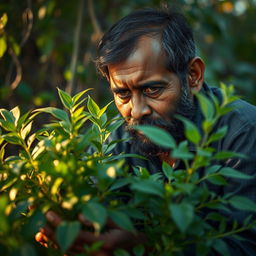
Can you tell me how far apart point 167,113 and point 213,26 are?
228 cm

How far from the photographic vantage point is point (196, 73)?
233cm

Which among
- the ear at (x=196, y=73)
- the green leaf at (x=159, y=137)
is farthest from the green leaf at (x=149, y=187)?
the ear at (x=196, y=73)

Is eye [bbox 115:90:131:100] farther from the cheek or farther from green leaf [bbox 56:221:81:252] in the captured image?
green leaf [bbox 56:221:81:252]

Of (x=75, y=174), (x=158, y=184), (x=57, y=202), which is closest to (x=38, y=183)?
(x=57, y=202)

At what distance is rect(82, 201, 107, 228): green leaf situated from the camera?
1098mm

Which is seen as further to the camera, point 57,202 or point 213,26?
point 213,26

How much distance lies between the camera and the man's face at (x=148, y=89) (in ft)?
6.85

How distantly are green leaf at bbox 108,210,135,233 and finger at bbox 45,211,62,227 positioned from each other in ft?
0.62

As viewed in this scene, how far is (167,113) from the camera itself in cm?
215

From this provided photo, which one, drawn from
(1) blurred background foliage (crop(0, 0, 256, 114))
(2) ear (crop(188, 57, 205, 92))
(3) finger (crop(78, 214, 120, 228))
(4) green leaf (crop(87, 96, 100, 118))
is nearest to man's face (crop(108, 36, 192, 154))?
(2) ear (crop(188, 57, 205, 92))

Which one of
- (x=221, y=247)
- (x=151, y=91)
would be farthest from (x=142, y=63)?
(x=221, y=247)

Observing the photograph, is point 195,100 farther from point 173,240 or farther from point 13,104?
point 13,104

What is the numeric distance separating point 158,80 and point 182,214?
1087 mm

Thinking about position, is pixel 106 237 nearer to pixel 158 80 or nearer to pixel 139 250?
pixel 139 250
